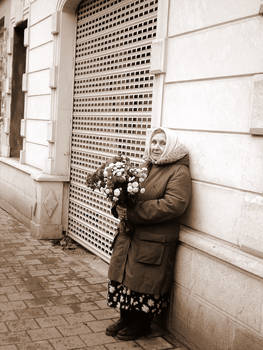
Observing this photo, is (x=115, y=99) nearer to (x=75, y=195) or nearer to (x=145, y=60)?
(x=145, y=60)

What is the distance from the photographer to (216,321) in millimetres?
3820

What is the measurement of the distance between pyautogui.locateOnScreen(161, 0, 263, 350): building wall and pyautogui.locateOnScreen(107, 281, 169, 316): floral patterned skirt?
0.67 feet

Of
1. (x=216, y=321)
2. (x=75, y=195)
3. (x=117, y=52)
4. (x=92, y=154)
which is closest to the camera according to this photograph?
(x=216, y=321)

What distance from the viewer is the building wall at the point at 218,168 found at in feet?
11.6

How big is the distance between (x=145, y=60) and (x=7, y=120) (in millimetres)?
5853

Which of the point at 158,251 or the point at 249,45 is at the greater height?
the point at 249,45

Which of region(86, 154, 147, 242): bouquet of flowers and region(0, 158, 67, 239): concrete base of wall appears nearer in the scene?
region(86, 154, 147, 242): bouquet of flowers

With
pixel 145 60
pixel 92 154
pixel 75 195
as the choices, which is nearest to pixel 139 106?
pixel 145 60

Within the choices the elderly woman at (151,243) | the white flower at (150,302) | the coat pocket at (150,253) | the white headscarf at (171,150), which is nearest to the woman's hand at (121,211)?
the elderly woman at (151,243)

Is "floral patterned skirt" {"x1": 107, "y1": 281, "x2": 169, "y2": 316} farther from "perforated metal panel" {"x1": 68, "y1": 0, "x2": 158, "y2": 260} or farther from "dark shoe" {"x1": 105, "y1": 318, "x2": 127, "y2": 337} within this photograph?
"perforated metal panel" {"x1": 68, "y1": 0, "x2": 158, "y2": 260}

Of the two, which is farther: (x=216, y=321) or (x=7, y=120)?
(x=7, y=120)

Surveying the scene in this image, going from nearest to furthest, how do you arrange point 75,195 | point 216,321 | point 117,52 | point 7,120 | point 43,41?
point 216,321, point 117,52, point 75,195, point 43,41, point 7,120

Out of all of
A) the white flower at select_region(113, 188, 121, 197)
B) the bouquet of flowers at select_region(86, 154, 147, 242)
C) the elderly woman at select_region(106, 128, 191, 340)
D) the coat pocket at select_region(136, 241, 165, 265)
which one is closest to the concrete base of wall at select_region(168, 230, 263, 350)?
the elderly woman at select_region(106, 128, 191, 340)

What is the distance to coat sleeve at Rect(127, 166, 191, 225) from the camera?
3.98m
